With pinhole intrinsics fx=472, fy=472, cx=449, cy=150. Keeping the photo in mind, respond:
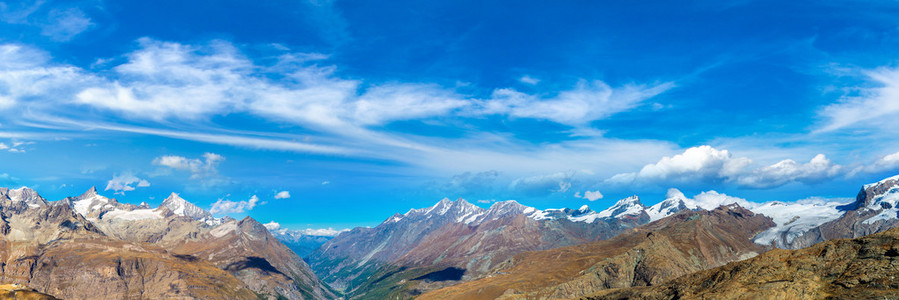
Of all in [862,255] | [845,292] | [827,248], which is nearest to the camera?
[845,292]

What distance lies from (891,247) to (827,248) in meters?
14.8

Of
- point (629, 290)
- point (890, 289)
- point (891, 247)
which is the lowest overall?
point (629, 290)

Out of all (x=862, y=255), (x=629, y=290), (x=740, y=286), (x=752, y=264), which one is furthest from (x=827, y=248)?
(x=629, y=290)

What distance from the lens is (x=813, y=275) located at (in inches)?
4469

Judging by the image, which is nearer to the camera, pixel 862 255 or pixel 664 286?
pixel 862 255

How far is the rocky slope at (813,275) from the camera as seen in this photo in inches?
3937

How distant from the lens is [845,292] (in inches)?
3898

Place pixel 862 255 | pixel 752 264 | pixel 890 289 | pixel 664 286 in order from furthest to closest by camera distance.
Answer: pixel 664 286 → pixel 752 264 → pixel 862 255 → pixel 890 289

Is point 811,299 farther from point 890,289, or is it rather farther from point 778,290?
point 890,289

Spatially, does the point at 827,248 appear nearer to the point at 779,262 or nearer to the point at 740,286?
the point at 779,262

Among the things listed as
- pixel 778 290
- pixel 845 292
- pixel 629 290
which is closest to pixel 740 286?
pixel 778 290

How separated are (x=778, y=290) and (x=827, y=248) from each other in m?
31.7

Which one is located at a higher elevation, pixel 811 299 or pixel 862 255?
pixel 862 255

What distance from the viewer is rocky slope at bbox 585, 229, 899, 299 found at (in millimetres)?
99988
